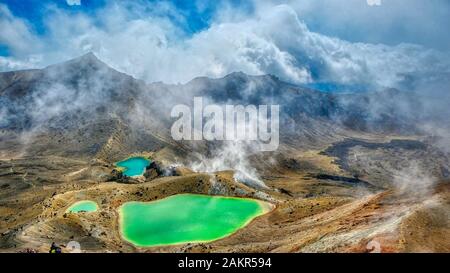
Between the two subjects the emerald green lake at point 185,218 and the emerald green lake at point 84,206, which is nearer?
the emerald green lake at point 185,218

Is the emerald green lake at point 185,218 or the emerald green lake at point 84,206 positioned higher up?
the emerald green lake at point 84,206
